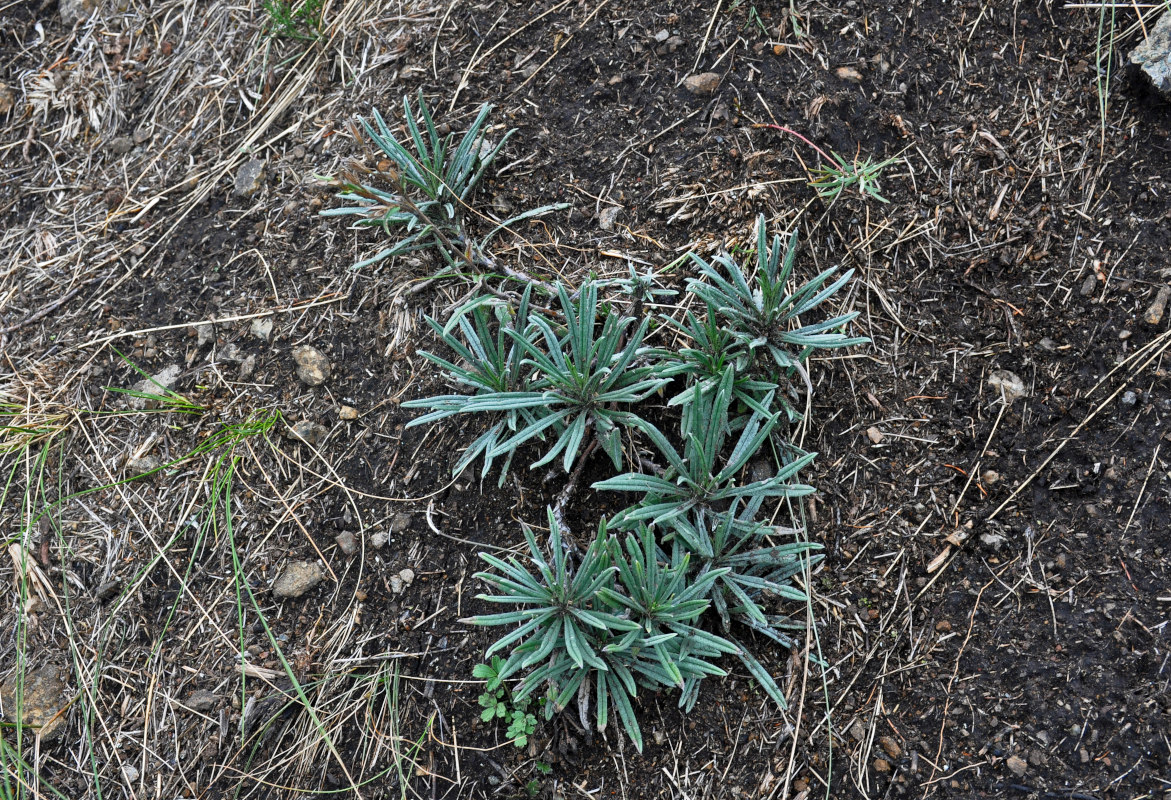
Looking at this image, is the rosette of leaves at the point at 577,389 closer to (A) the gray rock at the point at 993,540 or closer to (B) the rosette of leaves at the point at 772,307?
(B) the rosette of leaves at the point at 772,307

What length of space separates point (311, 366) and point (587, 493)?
36.4 inches

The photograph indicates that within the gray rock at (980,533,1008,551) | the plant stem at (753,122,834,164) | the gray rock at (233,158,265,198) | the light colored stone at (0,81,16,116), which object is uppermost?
the plant stem at (753,122,834,164)

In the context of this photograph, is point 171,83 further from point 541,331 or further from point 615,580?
point 615,580

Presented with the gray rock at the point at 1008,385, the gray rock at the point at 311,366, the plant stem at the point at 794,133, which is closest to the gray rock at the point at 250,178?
the gray rock at the point at 311,366

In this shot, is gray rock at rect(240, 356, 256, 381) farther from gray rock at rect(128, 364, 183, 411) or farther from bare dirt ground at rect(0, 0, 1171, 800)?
gray rock at rect(128, 364, 183, 411)

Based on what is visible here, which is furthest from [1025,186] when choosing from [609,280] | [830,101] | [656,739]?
[656,739]

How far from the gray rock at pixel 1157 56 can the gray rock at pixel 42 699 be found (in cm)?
347

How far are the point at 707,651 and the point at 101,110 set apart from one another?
2907 mm

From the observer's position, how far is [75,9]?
119 inches

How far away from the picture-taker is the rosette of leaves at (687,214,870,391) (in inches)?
73.6

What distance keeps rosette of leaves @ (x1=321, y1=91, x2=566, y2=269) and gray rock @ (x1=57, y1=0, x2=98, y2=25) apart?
1.66 metres

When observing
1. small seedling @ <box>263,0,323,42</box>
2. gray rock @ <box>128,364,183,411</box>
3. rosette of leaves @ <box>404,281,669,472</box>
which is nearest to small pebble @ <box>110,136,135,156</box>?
small seedling @ <box>263,0,323,42</box>

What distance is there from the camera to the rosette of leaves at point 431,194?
2.19 metres

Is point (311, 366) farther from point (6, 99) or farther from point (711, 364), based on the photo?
point (6, 99)
